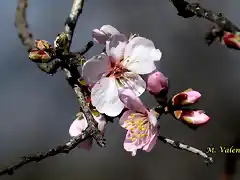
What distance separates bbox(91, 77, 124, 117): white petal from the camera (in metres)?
1.01

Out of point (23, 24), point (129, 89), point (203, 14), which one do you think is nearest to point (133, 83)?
point (129, 89)

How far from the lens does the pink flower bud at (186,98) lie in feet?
3.37

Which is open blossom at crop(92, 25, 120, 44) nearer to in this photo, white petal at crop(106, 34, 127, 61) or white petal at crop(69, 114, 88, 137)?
white petal at crop(106, 34, 127, 61)

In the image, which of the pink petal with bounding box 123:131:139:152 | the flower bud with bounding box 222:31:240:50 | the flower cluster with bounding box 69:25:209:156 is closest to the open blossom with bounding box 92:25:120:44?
the flower cluster with bounding box 69:25:209:156

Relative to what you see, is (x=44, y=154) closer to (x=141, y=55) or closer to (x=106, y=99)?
A: (x=106, y=99)

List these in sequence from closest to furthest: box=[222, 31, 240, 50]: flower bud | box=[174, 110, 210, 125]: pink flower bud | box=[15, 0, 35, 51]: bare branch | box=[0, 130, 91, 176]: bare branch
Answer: box=[222, 31, 240, 50]: flower bud < box=[0, 130, 91, 176]: bare branch < box=[174, 110, 210, 125]: pink flower bud < box=[15, 0, 35, 51]: bare branch

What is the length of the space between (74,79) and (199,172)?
21.7ft

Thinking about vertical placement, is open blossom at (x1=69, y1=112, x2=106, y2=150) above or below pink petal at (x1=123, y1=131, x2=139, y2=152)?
above

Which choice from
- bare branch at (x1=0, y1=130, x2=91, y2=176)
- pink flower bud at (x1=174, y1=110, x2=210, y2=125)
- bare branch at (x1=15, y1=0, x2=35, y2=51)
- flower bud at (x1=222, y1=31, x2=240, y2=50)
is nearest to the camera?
flower bud at (x1=222, y1=31, x2=240, y2=50)

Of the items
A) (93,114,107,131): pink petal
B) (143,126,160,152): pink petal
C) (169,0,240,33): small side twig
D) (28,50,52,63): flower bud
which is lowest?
(143,126,160,152): pink petal

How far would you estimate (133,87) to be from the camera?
1032 mm

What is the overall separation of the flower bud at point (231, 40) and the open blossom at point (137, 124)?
0.26 m

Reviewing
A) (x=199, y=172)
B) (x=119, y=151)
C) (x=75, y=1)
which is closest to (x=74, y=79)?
(x=75, y=1)

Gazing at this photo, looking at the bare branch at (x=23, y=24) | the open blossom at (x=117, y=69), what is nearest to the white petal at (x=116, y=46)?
the open blossom at (x=117, y=69)
